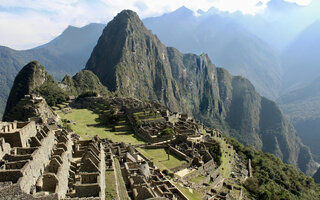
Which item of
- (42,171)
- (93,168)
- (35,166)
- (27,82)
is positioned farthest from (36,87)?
(35,166)

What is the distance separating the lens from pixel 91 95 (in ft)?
367

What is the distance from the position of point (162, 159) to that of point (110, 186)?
22577 mm

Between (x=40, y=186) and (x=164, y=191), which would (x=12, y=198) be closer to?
(x=40, y=186)

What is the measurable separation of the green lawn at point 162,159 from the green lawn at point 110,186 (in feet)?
52.8

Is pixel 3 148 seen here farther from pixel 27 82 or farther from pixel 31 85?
pixel 27 82

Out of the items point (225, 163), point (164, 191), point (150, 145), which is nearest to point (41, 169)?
point (164, 191)

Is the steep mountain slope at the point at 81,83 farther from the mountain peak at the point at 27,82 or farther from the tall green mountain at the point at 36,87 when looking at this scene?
the mountain peak at the point at 27,82

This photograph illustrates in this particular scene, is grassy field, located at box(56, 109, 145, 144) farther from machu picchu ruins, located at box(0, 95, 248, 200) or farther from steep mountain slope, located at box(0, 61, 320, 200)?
machu picchu ruins, located at box(0, 95, 248, 200)

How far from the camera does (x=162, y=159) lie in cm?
4234

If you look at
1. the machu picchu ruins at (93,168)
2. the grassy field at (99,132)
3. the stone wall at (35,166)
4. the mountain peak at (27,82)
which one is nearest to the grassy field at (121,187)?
the machu picchu ruins at (93,168)

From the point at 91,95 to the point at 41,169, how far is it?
96.9m

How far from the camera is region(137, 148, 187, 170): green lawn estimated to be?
130ft

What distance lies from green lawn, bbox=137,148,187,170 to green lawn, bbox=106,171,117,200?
16.1 meters

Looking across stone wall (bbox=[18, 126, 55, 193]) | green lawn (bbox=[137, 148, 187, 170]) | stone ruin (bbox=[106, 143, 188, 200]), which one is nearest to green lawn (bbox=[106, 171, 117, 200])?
stone ruin (bbox=[106, 143, 188, 200])
